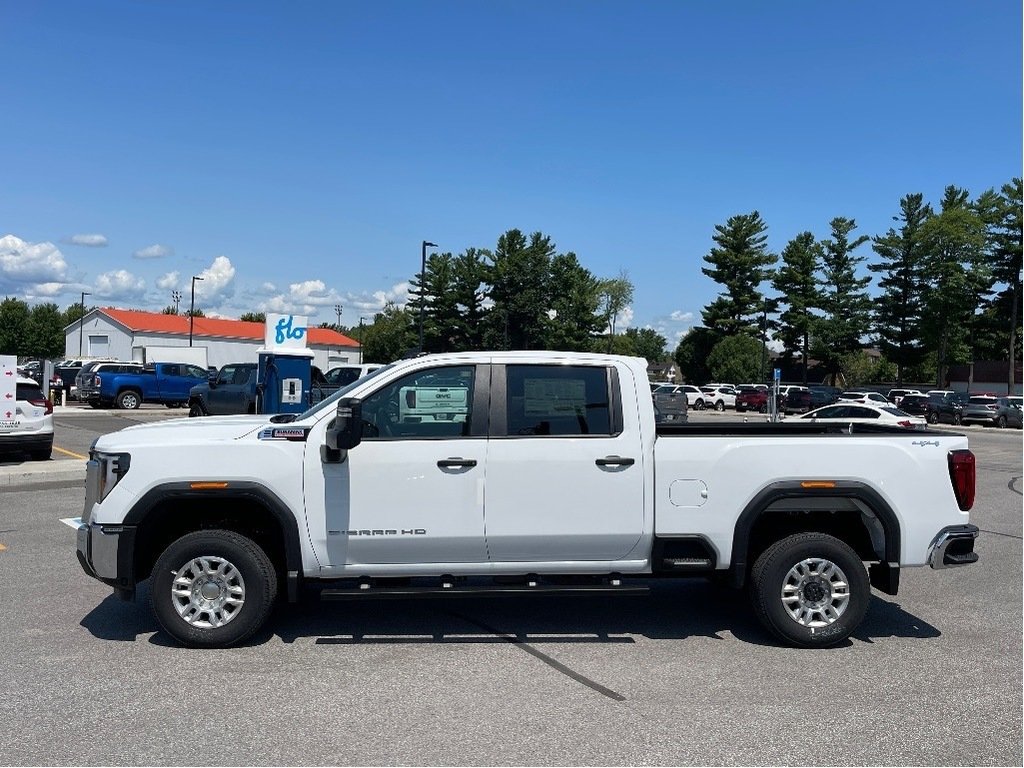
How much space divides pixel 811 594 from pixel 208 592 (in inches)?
153

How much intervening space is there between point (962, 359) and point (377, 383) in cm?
7047

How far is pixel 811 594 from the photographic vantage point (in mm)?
5887

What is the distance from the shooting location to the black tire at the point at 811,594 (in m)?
5.83

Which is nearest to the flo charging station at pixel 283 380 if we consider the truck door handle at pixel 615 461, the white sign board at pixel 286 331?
the white sign board at pixel 286 331

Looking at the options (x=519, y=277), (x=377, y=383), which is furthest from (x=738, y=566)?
(x=519, y=277)

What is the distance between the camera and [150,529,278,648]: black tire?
5629 millimetres

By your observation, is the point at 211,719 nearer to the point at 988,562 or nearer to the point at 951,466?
the point at 951,466

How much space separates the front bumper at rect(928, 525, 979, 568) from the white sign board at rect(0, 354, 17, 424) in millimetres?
13138

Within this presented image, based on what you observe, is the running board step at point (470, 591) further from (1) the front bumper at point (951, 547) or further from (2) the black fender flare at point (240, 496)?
(1) the front bumper at point (951, 547)

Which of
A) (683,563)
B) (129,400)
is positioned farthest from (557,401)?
(129,400)

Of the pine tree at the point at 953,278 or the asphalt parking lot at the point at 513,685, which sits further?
the pine tree at the point at 953,278

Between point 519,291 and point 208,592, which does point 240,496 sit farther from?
point 519,291

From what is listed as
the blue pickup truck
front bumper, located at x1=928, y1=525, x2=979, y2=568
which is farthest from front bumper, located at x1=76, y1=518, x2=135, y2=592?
the blue pickup truck

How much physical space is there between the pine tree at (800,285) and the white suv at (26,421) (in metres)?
70.3
